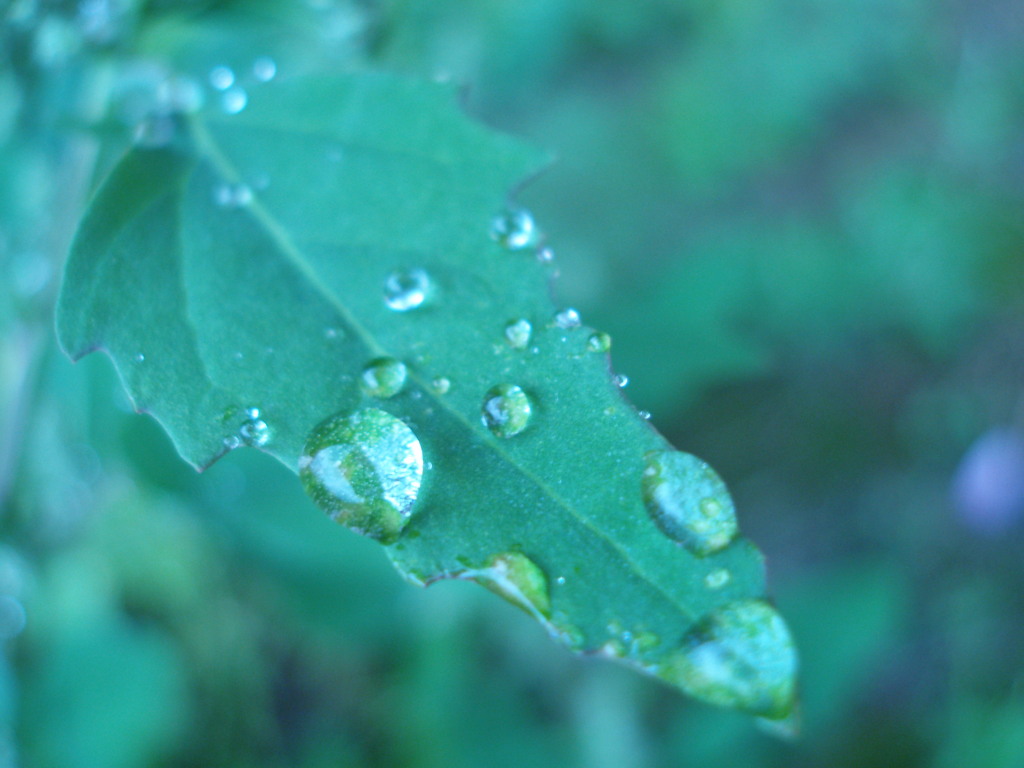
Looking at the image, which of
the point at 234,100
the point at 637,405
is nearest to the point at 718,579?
the point at 637,405

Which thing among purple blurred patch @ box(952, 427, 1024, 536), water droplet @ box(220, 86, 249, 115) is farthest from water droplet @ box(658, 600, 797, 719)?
purple blurred patch @ box(952, 427, 1024, 536)

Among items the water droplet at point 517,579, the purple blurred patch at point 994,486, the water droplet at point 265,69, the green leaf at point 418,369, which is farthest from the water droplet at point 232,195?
the purple blurred patch at point 994,486

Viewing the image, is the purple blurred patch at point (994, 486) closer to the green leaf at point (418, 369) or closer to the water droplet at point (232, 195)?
the green leaf at point (418, 369)

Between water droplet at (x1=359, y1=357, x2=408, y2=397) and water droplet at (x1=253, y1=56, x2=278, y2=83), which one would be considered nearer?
water droplet at (x1=359, y1=357, x2=408, y2=397)

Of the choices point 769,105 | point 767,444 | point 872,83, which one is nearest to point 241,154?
point 767,444

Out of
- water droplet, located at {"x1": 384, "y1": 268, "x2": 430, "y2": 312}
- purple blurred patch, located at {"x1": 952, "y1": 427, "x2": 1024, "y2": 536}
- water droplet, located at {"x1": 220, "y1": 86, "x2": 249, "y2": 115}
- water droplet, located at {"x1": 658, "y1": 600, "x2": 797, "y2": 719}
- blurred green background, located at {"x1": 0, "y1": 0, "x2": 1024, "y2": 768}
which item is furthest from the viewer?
purple blurred patch, located at {"x1": 952, "y1": 427, "x2": 1024, "y2": 536}

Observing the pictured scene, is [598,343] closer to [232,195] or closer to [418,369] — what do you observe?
[418,369]

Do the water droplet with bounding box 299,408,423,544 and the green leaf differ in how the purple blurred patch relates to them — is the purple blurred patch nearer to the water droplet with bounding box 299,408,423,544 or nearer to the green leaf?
the green leaf
